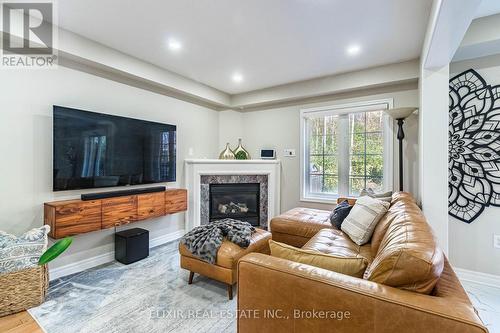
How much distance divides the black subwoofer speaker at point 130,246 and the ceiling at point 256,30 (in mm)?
2183

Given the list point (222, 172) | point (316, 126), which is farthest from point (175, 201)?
point (316, 126)

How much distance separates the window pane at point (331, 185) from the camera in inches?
156

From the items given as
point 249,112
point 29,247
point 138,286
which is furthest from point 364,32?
point 29,247

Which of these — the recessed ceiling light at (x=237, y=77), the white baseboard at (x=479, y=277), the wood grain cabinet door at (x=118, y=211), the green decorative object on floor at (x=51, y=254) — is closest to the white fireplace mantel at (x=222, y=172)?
A: the wood grain cabinet door at (x=118, y=211)

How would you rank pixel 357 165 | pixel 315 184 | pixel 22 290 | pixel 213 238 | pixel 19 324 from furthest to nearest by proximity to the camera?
pixel 315 184 → pixel 357 165 → pixel 213 238 → pixel 22 290 → pixel 19 324

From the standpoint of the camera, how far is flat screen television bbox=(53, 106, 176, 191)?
2511 millimetres

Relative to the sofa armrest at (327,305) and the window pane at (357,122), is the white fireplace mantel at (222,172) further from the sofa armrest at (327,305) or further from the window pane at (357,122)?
the sofa armrest at (327,305)

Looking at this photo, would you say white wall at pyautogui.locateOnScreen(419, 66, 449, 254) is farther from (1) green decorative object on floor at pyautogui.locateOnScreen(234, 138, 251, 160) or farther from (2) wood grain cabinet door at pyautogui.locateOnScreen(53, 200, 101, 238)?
(2) wood grain cabinet door at pyautogui.locateOnScreen(53, 200, 101, 238)

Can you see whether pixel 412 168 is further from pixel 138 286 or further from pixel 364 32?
pixel 138 286

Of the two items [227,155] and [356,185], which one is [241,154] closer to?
[227,155]

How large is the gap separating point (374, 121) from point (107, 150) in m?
3.65

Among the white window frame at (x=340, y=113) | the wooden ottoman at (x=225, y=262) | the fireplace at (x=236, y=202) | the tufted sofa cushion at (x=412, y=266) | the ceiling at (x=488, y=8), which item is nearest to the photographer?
the tufted sofa cushion at (x=412, y=266)

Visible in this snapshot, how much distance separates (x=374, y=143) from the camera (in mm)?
3643

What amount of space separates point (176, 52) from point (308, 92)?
2.03 metres
